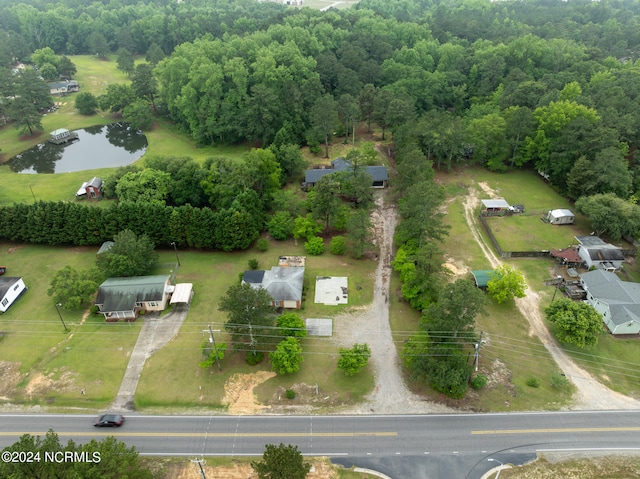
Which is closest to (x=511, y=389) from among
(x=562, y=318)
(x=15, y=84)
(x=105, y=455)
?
(x=562, y=318)

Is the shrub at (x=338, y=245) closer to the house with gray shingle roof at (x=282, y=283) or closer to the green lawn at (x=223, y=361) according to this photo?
the green lawn at (x=223, y=361)

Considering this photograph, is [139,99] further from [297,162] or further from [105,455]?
[105,455]

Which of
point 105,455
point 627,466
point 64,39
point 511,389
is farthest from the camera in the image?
point 64,39

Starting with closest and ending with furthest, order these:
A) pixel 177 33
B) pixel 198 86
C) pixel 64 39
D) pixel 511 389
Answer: pixel 511 389
pixel 198 86
pixel 177 33
pixel 64 39

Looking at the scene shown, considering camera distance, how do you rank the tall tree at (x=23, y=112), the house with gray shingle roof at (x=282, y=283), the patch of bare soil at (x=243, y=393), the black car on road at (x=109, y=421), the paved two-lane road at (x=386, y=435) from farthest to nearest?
the tall tree at (x=23, y=112)
the house with gray shingle roof at (x=282, y=283)
the patch of bare soil at (x=243, y=393)
the black car on road at (x=109, y=421)
the paved two-lane road at (x=386, y=435)

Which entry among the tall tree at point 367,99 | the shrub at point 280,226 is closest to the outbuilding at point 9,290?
the shrub at point 280,226

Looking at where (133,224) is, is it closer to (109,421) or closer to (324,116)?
(109,421)

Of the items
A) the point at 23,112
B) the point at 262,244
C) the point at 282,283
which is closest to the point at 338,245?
the point at 262,244
